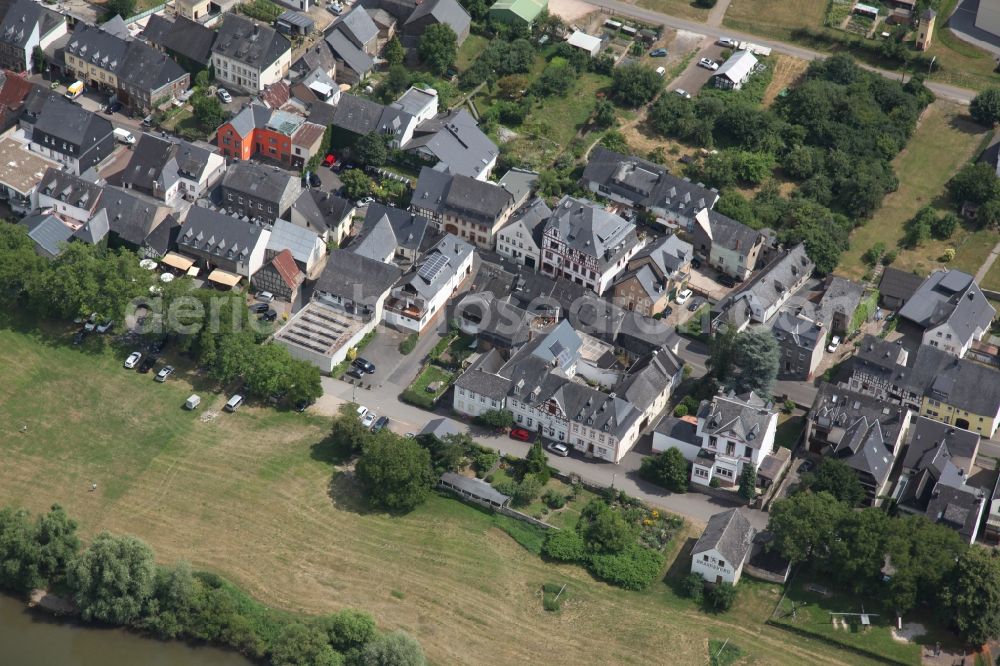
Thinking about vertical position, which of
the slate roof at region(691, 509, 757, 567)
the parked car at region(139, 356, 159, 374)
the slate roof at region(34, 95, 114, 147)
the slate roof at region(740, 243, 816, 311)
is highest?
the slate roof at region(740, 243, 816, 311)

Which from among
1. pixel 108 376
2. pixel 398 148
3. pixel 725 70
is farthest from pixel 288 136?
pixel 725 70

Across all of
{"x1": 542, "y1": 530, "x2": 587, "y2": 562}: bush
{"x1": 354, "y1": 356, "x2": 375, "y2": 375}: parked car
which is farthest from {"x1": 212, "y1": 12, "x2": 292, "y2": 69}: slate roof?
{"x1": 542, "y1": 530, "x2": 587, "y2": 562}: bush

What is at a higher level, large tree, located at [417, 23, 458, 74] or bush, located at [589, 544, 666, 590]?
large tree, located at [417, 23, 458, 74]

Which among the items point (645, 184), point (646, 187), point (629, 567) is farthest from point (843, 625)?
point (645, 184)

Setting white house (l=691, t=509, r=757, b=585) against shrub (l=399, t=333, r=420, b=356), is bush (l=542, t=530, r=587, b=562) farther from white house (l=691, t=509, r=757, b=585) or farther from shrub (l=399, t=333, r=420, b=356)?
shrub (l=399, t=333, r=420, b=356)

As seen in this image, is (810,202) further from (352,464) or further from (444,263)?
(352,464)

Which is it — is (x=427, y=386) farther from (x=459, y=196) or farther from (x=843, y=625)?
(x=843, y=625)
